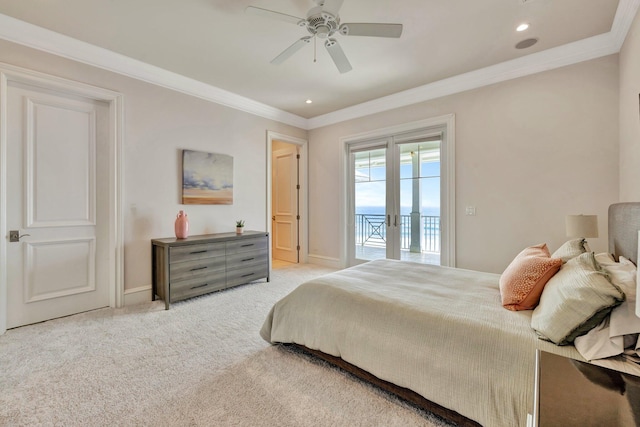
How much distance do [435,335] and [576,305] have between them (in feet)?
2.07

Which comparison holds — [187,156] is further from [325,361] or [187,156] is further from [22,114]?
[325,361]

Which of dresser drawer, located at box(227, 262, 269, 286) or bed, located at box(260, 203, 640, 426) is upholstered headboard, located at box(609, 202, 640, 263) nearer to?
bed, located at box(260, 203, 640, 426)

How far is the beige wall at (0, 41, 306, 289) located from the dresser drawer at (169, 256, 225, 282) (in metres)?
0.51

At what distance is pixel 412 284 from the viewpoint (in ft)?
7.07

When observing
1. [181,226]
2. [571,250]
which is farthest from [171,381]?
[571,250]

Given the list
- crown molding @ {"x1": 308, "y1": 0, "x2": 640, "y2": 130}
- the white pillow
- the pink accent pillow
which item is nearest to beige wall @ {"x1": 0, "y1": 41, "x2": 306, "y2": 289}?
crown molding @ {"x1": 308, "y1": 0, "x2": 640, "y2": 130}

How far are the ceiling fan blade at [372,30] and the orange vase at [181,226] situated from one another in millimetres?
2729

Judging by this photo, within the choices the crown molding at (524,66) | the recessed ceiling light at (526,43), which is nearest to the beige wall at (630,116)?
the crown molding at (524,66)

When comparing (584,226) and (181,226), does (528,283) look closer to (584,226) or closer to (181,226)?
(584,226)

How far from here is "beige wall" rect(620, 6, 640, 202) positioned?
85.6 inches

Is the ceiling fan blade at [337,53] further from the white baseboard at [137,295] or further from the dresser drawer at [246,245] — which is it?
the white baseboard at [137,295]

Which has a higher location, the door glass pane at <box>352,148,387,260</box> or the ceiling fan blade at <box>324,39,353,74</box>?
the ceiling fan blade at <box>324,39,353,74</box>

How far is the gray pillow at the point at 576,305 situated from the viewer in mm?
1154

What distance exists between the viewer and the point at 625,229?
186 cm
